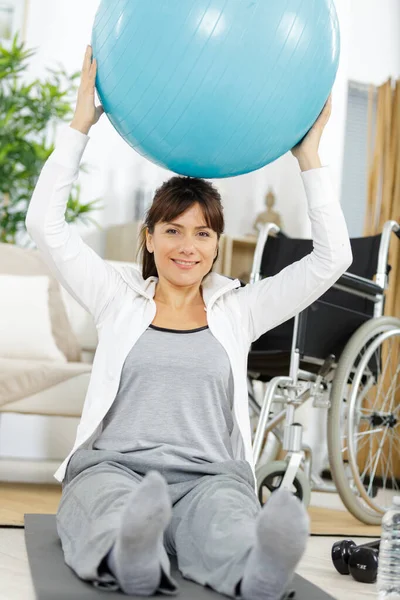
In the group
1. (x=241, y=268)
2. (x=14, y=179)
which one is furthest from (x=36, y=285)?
(x=241, y=268)

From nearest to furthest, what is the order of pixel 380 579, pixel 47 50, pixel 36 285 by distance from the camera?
pixel 380 579 → pixel 36 285 → pixel 47 50

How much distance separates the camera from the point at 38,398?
3.05 m

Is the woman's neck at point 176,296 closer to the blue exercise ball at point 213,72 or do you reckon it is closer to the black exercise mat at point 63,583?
the blue exercise ball at point 213,72

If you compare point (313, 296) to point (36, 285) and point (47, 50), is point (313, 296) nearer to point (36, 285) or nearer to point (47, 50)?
point (36, 285)

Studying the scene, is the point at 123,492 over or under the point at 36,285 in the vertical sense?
under

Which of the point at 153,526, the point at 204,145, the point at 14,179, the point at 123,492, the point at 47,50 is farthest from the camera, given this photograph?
the point at 47,50

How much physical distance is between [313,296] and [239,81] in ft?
1.78

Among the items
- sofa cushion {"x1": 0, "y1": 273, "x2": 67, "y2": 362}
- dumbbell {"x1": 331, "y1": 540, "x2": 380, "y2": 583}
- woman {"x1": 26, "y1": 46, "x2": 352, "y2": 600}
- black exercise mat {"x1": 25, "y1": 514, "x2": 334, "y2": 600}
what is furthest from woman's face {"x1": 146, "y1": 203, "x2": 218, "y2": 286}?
sofa cushion {"x1": 0, "y1": 273, "x2": 67, "y2": 362}

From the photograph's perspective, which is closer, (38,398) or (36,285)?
(38,398)

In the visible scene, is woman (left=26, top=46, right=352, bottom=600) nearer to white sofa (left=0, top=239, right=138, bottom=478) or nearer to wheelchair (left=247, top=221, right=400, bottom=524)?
wheelchair (left=247, top=221, right=400, bottom=524)

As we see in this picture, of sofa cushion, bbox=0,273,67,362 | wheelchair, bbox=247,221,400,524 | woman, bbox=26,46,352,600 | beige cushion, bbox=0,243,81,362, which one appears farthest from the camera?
beige cushion, bbox=0,243,81,362

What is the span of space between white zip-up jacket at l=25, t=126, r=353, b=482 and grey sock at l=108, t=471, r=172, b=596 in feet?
1.48

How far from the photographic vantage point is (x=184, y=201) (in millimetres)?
1857

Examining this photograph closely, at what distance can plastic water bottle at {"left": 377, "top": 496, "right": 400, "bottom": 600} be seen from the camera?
1.83 meters
